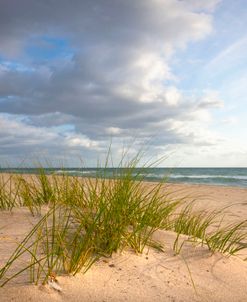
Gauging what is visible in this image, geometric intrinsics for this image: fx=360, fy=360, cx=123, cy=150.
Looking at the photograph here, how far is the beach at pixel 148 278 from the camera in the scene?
1898 millimetres

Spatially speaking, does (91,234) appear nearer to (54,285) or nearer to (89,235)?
(89,235)

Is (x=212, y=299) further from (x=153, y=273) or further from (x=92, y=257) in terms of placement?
(x=92, y=257)

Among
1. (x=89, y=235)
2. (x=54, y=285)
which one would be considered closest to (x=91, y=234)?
(x=89, y=235)

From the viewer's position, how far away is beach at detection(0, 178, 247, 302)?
1898 mm

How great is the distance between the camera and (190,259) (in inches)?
102

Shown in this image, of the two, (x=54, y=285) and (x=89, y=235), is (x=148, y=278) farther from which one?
(x=54, y=285)

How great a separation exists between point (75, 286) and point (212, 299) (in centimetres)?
83

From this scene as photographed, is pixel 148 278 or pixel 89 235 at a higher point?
pixel 89 235

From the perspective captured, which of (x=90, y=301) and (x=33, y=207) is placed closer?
(x=90, y=301)

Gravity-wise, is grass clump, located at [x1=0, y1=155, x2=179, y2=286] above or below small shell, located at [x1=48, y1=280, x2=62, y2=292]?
above

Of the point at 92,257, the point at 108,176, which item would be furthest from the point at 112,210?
the point at 108,176

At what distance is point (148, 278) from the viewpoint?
2209 mm

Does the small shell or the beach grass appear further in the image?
the beach grass

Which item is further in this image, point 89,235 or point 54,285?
point 89,235
